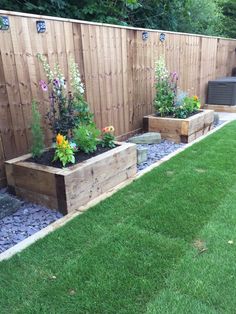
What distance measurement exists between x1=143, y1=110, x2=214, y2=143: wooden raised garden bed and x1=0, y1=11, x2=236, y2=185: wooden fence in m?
0.27

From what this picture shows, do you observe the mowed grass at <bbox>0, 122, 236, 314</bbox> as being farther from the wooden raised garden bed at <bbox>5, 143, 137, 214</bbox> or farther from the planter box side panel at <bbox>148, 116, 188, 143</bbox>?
the planter box side panel at <bbox>148, 116, 188, 143</bbox>

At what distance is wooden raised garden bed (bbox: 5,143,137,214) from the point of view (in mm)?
2705

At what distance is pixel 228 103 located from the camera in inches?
299

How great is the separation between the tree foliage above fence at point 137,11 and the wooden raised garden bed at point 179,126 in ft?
5.82

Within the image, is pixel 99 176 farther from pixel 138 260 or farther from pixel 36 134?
pixel 138 260

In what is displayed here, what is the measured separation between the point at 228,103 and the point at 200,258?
6.21 metres

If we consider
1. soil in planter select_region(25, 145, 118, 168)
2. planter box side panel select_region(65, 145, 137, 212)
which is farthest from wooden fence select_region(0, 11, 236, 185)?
planter box side panel select_region(65, 145, 137, 212)

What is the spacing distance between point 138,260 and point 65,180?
3.05ft

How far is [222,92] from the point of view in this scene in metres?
7.66

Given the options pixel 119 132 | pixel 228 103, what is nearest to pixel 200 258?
pixel 119 132

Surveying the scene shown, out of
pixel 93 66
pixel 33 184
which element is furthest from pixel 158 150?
pixel 33 184

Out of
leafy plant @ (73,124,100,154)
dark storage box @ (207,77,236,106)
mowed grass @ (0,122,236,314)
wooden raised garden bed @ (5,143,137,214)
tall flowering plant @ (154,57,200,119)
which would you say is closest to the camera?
mowed grass @ (0,122,236,314)

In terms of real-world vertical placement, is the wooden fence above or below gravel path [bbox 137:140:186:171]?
above

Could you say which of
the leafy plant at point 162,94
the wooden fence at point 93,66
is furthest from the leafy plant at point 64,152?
the leafy plant at point 162,94
